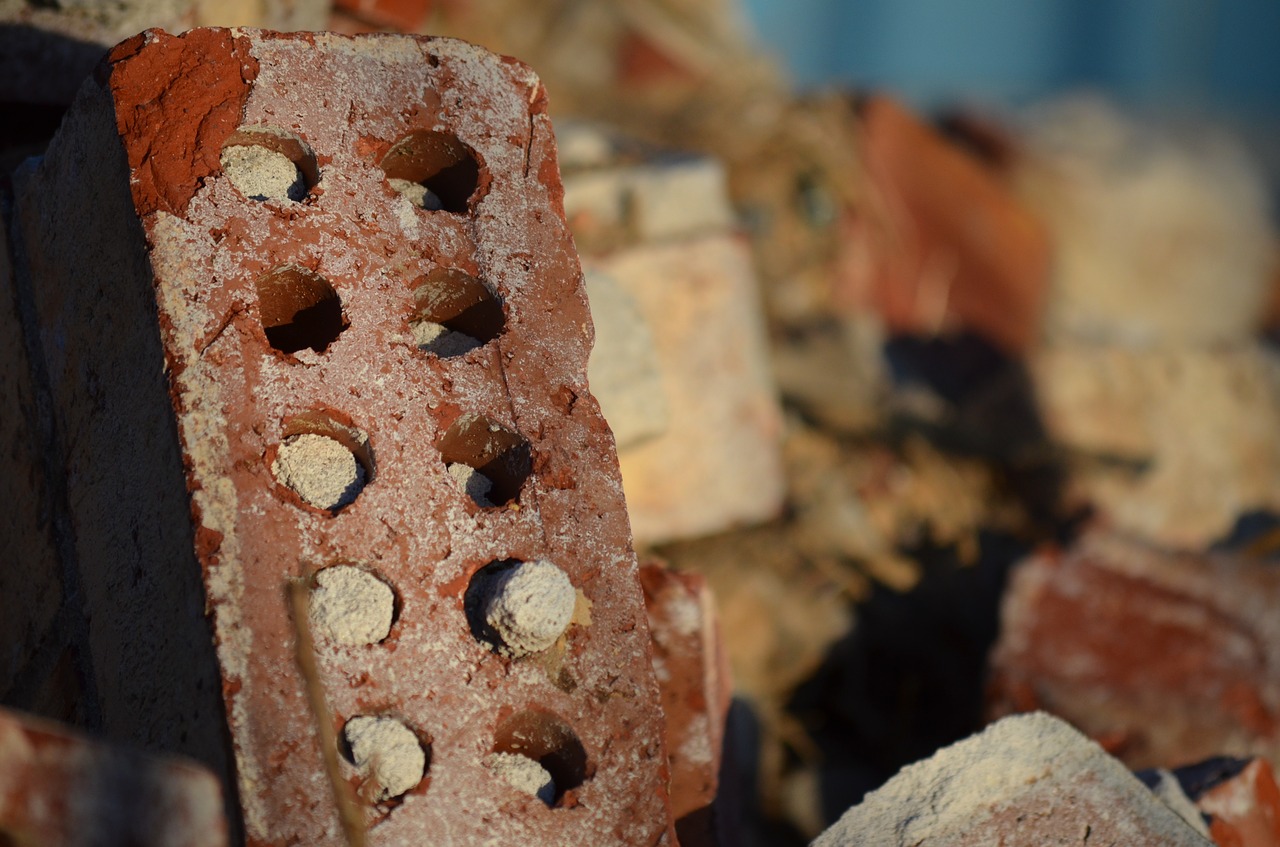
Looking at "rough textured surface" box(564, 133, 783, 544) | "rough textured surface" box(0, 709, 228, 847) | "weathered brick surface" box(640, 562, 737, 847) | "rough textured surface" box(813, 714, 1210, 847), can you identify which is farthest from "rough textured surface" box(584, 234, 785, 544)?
"rough textured surface" box(0, 709, 228, 847)

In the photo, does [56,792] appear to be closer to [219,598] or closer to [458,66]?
[219,598]

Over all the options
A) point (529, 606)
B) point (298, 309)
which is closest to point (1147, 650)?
point (529, 606)

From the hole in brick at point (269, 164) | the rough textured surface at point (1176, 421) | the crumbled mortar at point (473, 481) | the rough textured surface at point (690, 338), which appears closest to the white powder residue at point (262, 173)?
the hole in brick at point (269, 164)

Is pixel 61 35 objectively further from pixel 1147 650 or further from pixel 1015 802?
pixel 1147 650

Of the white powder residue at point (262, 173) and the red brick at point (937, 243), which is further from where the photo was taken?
the red brick at point (937, 243)

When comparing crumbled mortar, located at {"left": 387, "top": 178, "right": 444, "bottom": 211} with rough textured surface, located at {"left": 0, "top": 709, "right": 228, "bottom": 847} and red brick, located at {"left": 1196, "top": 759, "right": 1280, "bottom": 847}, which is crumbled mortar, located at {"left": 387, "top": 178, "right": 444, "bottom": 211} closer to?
rough textured surface, located at {"left": 0, "top": 709, "right": 228, "bottom": 847}

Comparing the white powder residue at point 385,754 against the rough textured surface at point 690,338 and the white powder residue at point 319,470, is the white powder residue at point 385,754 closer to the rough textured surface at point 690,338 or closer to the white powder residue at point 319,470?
the white powder residue at point 319,470

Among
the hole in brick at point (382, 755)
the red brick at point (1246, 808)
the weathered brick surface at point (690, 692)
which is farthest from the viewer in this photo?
the red brick at point (1246, 808)
